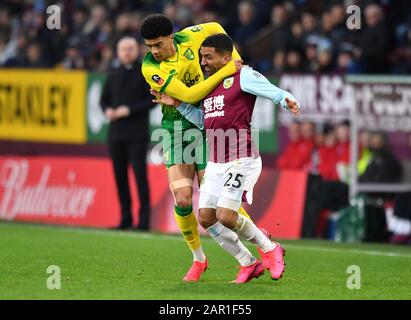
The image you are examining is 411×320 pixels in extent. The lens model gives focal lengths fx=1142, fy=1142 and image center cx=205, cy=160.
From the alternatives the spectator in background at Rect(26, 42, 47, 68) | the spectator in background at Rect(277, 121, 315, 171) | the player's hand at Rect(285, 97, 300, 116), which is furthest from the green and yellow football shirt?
the spectator in background at Rect(26, 42, 47, 68)

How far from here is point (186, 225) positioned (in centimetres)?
1035

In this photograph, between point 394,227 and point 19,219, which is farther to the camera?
point 19,219

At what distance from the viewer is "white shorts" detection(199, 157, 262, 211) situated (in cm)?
970

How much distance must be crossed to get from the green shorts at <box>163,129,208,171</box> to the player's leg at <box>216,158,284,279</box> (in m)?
0.67

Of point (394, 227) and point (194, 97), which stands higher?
point (194, 97)

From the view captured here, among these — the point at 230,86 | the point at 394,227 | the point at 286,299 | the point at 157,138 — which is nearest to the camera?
the point at 286,299

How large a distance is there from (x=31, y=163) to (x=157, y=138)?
7.23 feet

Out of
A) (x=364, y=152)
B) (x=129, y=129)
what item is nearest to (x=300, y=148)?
(x=364, y=152)

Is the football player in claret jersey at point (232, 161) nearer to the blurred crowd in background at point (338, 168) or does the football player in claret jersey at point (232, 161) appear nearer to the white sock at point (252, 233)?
the white sock at point (252, 233)

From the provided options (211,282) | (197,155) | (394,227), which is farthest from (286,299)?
(394,227)

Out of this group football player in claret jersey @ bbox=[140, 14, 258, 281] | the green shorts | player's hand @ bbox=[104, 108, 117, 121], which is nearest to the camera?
football player in claret jersey @ bbox=[140, 14, 258, 281]

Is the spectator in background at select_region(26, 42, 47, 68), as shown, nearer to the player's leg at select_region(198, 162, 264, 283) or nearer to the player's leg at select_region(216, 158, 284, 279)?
the player's leg at select_region(198, 162, 264, 283)

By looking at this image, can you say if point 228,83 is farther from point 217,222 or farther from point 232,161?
point 217,222
